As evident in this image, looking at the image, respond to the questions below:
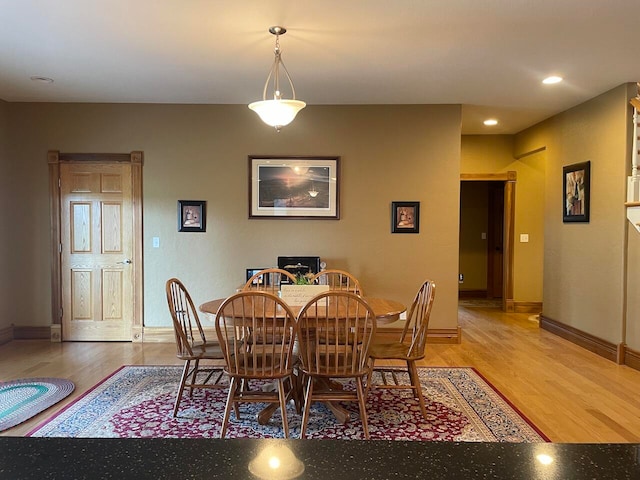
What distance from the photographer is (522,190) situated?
6660mm

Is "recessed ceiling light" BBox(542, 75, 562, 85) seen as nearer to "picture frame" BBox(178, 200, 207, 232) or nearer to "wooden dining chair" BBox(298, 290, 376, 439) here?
"wooden dining chair" BBox(298, 290, 376, 439)

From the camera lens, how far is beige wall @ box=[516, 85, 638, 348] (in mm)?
4242

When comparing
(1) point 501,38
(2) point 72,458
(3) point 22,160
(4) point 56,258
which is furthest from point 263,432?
(3) point 22,160

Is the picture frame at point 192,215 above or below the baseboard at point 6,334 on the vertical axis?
above

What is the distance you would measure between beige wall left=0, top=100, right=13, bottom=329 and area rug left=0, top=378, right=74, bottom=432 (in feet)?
5.20

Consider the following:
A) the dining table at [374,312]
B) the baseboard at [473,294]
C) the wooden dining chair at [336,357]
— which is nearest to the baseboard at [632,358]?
the dining table at [374,312]

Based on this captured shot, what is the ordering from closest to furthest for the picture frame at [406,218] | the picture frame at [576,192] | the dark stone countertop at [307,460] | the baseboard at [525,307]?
the dark stone countertop at [307,460], the picture frame at [576,192], the picture frame at [406,218], the baseboard at [525,307]

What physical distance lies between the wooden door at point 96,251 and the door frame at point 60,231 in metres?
0.04

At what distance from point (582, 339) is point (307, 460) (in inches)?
194

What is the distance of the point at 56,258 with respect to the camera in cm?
490

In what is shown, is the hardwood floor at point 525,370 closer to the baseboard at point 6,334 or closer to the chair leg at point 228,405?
the baseboard at point 6,334

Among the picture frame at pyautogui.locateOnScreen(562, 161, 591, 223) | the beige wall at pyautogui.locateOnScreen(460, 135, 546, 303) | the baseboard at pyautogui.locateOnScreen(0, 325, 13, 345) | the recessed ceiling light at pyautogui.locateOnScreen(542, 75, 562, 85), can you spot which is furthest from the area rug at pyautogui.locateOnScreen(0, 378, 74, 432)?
the beige wall at pyautogui.locateOnScreen(460, 135, 546, 303)

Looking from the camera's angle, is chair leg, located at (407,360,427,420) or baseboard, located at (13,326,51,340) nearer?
chair leg, located at (407,360,427,420)

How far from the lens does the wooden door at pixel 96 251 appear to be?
193 inches
